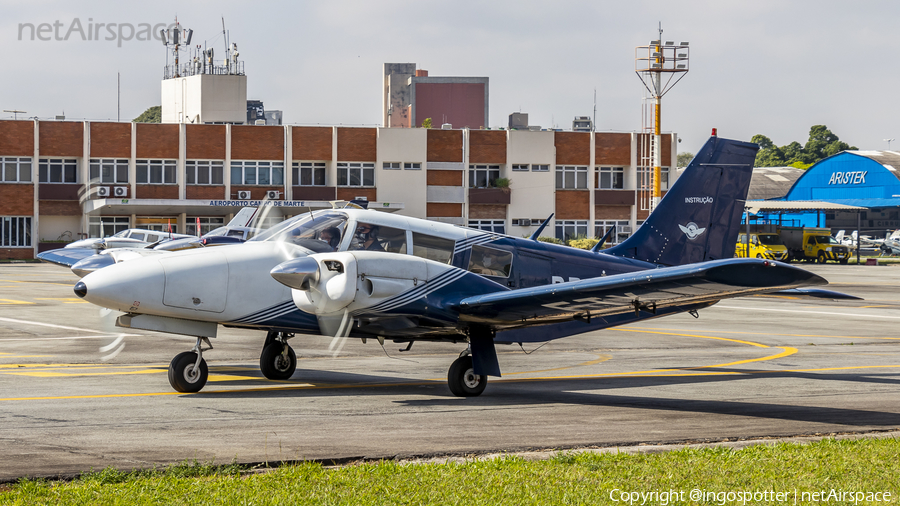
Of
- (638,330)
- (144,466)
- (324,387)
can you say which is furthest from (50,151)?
(144,466)

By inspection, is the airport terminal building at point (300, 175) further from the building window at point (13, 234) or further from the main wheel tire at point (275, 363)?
the main wheel tire at point (275, 363)

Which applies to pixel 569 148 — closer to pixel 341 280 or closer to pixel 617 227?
pixel 617 227

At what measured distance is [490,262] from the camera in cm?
1355

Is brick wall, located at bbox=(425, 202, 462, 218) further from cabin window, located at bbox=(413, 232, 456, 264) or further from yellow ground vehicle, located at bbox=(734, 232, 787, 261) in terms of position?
cabin window, located at bbox=(413, 232, 456, 264)

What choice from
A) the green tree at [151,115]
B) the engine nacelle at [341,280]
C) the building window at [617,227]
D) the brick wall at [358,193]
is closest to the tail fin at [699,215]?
the engine nacelle at [341,280]

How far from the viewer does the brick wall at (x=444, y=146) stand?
256 ft

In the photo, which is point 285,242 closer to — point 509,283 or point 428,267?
point 428,267

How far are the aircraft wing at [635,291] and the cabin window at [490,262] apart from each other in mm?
1030

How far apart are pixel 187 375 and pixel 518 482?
6.44 m

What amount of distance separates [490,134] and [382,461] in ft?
237

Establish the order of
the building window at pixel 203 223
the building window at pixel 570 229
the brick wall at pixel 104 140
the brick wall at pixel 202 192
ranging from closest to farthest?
the brick wall at pixel 104 140 < the building window at pixel 203 223 < the brick wall at pixel 202 192 < the building window at pixel 570 229

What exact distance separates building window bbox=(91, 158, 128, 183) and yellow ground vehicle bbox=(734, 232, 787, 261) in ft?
165

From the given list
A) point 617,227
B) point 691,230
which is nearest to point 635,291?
point 691,230

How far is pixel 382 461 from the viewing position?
8.11 metres
